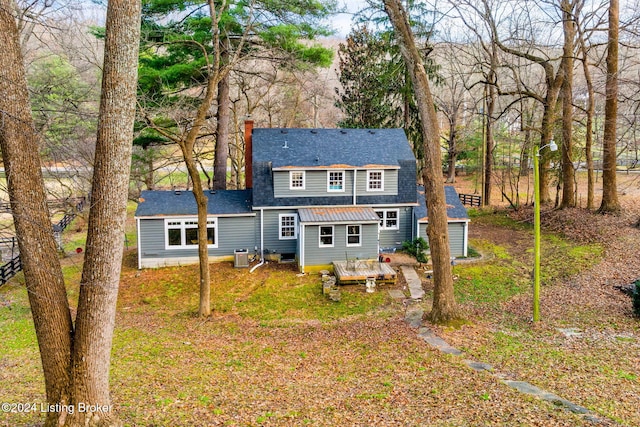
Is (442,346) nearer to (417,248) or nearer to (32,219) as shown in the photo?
(417,248)

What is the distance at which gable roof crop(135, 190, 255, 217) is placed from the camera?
2095cm

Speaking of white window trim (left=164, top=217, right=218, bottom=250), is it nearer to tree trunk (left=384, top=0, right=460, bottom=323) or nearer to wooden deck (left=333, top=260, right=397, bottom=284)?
wooden deck (left=333, top=260, right=397, bottom=284)

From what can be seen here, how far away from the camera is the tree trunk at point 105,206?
6.48 metres

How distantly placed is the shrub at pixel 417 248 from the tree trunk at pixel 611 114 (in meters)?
10.4

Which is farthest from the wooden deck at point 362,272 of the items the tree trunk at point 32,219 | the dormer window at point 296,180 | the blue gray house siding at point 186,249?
the tree trunk at point 32,219

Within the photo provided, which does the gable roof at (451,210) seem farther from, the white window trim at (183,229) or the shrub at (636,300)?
the white window trim at (183,229)

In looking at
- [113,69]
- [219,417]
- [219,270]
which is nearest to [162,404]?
[219,417]

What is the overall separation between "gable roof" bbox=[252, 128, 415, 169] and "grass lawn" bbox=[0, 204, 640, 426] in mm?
5384

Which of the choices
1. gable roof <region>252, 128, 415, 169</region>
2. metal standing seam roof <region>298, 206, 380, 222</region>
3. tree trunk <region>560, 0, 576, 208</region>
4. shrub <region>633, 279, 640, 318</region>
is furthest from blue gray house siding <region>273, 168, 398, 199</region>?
shrub <region>633, 279, 640, 318</region>

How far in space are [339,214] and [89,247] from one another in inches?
588

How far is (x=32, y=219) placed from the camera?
6273 millimetres

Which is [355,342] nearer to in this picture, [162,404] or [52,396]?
[162,404]

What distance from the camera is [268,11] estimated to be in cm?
1908

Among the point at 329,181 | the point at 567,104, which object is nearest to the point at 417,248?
the point at 329,181
